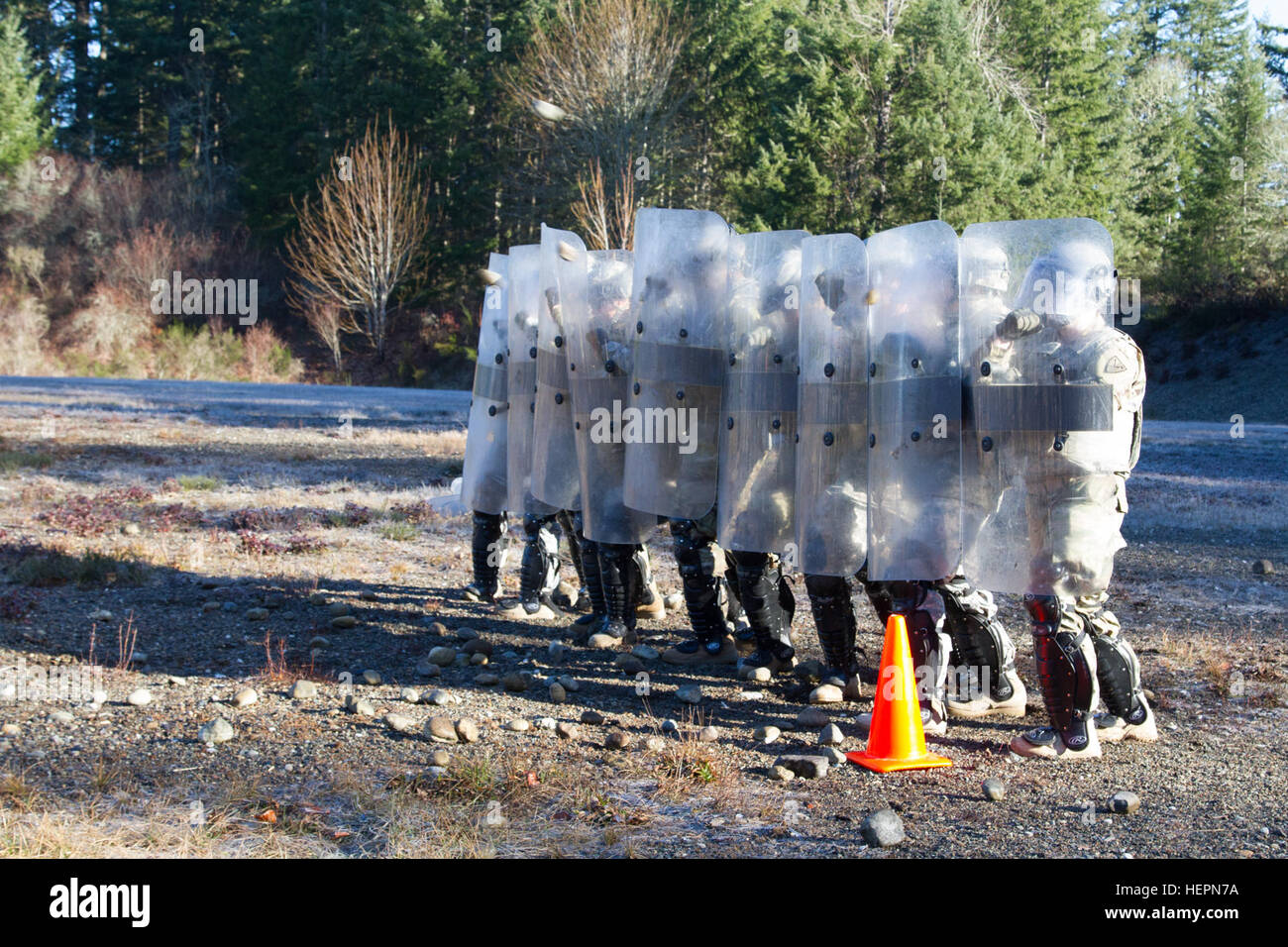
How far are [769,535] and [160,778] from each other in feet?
11.4

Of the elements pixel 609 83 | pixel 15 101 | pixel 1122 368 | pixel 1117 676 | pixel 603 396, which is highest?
pixel 15 101

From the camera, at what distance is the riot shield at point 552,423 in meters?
7.98

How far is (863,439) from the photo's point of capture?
624 cm

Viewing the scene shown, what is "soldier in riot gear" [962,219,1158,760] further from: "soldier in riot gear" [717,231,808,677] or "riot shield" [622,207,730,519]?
"riot shield" [622,207,730,519]

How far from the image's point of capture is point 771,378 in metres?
6.66

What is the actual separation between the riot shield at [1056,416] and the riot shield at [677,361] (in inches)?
72.8

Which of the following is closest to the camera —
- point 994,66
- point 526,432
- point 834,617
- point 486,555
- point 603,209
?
point 834,617

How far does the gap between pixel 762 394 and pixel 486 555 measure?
3.34 metres

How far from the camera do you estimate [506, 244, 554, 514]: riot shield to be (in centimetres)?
856

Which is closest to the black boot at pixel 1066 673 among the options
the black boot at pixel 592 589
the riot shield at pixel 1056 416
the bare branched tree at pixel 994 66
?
the riot shield at pixel 1056 416

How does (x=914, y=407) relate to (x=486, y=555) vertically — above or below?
above

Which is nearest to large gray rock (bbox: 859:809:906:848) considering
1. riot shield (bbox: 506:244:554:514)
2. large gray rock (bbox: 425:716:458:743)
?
large gray rock (bbox: 425:716:458:743)

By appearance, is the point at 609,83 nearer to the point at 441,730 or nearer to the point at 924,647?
the point at 924,647

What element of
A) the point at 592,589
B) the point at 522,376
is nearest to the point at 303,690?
the point at 592,589
